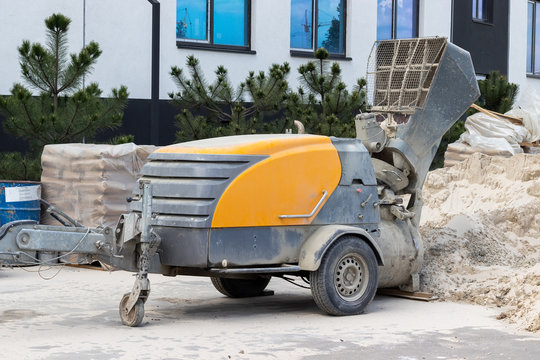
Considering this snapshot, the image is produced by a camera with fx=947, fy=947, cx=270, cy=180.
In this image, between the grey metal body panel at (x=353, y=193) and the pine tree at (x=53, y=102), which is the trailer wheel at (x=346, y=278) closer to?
the grey metal body panel at (x=353, y=193)

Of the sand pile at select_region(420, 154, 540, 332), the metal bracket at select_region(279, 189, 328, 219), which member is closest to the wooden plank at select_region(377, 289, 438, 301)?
the sand pile at select_region(420, 154, 540, 332)

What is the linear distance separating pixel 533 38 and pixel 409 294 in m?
16.2

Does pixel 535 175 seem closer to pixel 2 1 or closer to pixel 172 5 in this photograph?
pixel 172 5

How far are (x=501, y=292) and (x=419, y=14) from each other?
12.3 metres

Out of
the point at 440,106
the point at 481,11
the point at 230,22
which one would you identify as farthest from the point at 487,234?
the point at 481,11

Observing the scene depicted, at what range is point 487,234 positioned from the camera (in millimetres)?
11195

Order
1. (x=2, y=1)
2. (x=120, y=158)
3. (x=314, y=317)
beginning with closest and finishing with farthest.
A: (x=314, y=317)
(x=120, y=158)
(x=2, y=1)

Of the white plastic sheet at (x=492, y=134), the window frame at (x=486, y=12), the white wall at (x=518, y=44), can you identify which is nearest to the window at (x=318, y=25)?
the white plastic sheet at (x=492, y=134)

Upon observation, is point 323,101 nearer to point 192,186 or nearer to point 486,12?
point 192,186

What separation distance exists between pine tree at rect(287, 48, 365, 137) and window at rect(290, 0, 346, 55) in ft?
9.51

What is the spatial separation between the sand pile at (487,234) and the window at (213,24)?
524 centimetres

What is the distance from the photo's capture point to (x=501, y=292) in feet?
31.2

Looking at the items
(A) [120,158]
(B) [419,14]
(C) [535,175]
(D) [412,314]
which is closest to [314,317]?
(D) [412,314]

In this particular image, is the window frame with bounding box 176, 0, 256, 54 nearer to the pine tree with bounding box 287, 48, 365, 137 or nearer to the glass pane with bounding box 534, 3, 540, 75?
the pine tree with bounding box 287, 48, 365, 137
